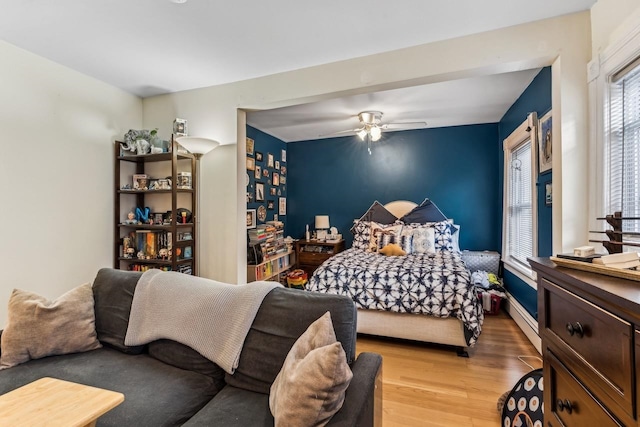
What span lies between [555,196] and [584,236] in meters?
0.30

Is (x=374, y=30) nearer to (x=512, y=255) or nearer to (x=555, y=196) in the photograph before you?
(x=555, y=196)

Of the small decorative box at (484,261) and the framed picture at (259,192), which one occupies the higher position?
the framed picture at (259,192)

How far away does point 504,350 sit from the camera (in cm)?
264

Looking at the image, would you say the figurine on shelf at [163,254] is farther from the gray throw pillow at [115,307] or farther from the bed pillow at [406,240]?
the bed pillow at [406,240]

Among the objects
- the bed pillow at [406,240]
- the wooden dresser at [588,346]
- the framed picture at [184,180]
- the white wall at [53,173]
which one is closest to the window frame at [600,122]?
the wooden dresser at [588,346]

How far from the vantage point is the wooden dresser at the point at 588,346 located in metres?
0.76

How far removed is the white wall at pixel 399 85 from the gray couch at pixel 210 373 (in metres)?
1.39

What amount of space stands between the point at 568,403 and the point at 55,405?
1800mm

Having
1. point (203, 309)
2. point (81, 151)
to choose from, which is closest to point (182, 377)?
point (203, 309)

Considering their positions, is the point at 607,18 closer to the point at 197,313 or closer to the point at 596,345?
the point at 596,345

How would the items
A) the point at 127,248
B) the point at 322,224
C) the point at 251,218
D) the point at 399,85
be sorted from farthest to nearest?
the point at 322,224, the point at 251,218, the point at 127,248, the point at 399,85

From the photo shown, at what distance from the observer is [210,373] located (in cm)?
152

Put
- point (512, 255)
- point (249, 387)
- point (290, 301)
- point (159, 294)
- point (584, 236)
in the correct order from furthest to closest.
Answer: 1. point (512, 255)
2. point (584, 236)
3. point (159, 294)
4. point (290, 301)
5. point (249, 387)

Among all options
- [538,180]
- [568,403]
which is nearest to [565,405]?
[568,403]
